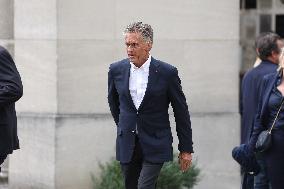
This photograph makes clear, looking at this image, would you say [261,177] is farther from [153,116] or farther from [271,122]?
[153,116]

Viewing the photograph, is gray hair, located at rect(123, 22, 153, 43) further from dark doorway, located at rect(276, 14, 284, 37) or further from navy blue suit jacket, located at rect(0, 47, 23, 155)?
dark doorway, located at rect(276, 14, 284, 37)

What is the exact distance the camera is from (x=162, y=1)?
11.0m

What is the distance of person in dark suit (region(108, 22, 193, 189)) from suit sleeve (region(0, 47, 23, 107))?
881mm

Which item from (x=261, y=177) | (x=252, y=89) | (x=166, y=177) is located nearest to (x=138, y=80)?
(x=261, y=177)

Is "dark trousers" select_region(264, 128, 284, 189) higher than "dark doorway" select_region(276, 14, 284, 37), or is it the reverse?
"dark doorway" select_region(276, 14, 284, 37)

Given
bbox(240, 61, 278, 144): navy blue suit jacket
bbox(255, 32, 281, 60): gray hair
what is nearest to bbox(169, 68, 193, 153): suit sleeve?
bbox(240, 61, 278, 144): navy blue suit jacket

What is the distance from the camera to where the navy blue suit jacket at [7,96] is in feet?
25.4

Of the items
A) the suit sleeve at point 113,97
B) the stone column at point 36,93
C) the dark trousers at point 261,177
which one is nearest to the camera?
the suit sleeve at point 113,97

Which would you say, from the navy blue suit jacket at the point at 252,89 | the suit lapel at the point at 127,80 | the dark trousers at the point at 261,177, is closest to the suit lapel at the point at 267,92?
the dark trousers at the point at 261,177

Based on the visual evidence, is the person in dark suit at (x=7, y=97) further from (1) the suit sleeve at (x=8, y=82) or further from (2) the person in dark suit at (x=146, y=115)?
(2) the person in dark suit at (x=146, y=115)

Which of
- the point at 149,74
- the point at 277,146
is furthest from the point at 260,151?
the point at 149,74

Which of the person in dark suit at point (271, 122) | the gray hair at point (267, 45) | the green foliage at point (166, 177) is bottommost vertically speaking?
the green foliage at point (166, 177)

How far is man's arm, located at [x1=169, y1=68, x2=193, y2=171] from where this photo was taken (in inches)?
318

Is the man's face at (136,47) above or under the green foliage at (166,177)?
above
